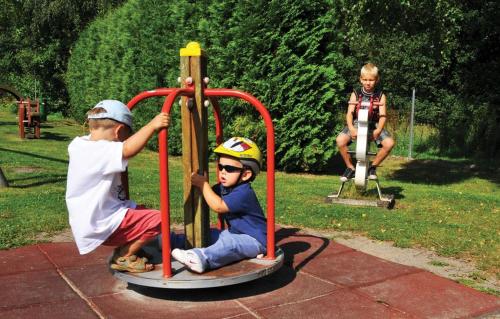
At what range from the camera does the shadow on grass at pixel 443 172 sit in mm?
11094

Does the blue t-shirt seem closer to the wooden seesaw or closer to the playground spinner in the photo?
the playground spinner

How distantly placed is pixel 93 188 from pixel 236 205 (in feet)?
3.03

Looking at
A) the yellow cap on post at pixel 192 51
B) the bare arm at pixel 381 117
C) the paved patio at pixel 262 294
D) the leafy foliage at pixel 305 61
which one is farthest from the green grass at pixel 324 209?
the yellow cap on post at pixel 192 51

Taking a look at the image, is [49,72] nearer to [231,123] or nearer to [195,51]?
[231,123]

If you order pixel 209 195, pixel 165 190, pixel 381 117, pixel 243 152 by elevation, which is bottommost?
pixel 209 195

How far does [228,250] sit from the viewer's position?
342 cm

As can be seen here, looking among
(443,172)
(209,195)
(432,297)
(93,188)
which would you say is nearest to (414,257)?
(432,297)

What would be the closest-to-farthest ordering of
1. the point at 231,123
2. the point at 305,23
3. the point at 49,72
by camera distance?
the point at 305,23 → the point at 231,123 → the point at 49,72

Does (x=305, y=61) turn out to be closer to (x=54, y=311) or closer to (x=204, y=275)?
(x=204, y=275)

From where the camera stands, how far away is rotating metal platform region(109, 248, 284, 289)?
310 centimetres

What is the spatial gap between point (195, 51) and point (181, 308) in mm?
1624

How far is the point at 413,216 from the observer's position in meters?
5.94

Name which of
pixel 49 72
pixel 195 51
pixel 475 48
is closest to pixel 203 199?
pixel 195 51

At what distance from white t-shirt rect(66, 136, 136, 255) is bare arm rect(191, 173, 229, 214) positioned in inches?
21.0
